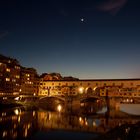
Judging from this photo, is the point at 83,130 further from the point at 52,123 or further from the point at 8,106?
the point at 8,106

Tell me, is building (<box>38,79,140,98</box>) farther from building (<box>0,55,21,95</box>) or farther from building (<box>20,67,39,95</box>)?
building (<box>0,55,21,95</box>)

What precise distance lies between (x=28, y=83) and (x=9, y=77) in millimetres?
16924

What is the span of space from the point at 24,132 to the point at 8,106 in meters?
31.8

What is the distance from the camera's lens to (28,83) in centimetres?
10350

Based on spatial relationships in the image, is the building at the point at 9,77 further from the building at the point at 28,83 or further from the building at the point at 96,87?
the building at the point at 96,87

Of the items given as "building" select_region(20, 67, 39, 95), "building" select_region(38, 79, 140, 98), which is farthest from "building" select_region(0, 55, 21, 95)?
"building" select_region(38, 79, 140, 98)

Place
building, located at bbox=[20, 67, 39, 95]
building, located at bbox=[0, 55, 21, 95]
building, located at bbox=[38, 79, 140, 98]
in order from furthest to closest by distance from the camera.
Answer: building, located at bbox=[20, 67, 39, 95], building, located at bbox=[38, 79, 140, 98], building, located at bbox=[0, 55, 21, 95]

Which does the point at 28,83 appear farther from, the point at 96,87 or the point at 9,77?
the point at 96,87

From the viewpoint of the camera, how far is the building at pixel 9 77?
82.6 metres

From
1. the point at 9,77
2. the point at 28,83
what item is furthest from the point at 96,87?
the point at 9,77

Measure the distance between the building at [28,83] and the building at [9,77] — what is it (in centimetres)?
438

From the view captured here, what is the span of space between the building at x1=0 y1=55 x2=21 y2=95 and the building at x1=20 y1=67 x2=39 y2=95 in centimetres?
438

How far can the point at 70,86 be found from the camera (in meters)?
106

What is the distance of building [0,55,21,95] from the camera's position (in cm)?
8256
